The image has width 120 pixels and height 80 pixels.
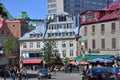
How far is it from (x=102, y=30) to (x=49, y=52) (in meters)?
30.0

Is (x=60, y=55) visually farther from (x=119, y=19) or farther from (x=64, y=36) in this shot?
(x=119, y=19)

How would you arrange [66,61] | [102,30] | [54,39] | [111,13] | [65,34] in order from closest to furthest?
[102,30] < [111,13] < [66,61] < [65,34] < [54,39]

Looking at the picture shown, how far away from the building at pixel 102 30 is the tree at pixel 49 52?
2171cm

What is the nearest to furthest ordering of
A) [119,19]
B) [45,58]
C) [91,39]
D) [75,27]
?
1. [119,19]
2. [91,39]
3. [45,58]
4. [75,27]

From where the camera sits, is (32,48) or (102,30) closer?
(102,30)

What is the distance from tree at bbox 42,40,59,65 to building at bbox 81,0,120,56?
71.2 feet

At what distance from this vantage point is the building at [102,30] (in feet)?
246

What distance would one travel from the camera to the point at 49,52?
10650 centimetres

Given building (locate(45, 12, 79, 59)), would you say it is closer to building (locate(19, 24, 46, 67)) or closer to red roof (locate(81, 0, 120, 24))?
building (locate(19, 24, 46, 67))

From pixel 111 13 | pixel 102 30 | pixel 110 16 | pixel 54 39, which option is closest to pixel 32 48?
pixel 54 39

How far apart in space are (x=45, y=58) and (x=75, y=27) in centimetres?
1296

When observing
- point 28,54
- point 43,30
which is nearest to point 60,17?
point 43,30

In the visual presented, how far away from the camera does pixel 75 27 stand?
11419cm

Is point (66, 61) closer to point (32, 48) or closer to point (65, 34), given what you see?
point (65, 34)
